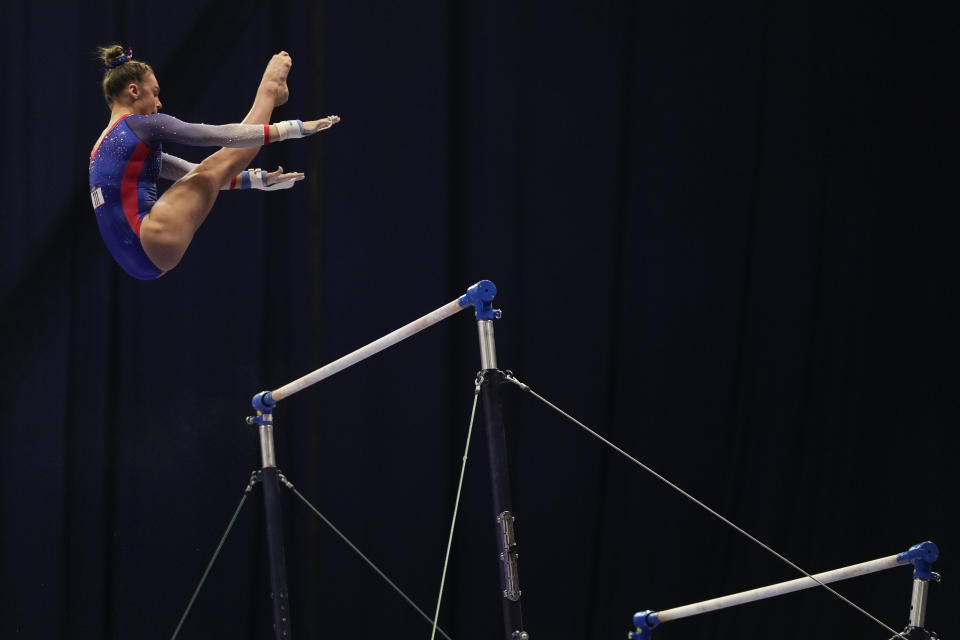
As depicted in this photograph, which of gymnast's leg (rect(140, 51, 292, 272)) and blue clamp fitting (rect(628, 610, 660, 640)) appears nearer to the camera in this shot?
blue clamp fitting (rect(628, 610, 660, 640))

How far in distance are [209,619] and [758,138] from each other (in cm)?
336

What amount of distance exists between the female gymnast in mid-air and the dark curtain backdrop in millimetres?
1193

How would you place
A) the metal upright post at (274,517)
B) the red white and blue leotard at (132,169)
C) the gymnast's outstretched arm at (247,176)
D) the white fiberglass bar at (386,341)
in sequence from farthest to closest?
1. the gymnast's outstretched arm at (247,176)
2. the metal upright post at (274,517)
3. the red white and blue leotard at (132,169)
4. the white fiberglass bar at (386,341)

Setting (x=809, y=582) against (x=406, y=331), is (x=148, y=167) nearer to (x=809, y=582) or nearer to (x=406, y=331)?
(x=406, y=331)

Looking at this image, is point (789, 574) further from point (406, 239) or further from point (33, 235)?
point (33, 235)

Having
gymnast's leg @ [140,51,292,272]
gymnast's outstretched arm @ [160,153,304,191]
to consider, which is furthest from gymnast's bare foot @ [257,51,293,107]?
gymnast's outstretched arm @ [160,153,304,191]

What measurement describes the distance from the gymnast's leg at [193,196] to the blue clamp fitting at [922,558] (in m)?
2.21

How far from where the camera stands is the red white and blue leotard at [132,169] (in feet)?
10.2

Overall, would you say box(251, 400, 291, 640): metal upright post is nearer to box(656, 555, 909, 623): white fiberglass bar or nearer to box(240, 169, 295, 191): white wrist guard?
box(240, 169, 295, 191): white wrist guard

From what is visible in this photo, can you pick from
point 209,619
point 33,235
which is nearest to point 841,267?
point 209,619

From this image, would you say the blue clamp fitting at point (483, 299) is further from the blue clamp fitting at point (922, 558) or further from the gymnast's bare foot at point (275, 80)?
the blue clamp fitting at point (922, 558)

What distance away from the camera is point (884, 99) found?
17.1ft

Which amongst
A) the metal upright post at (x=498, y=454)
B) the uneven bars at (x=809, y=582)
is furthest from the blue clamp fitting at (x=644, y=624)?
the metal upright post at (x=498, y=454)

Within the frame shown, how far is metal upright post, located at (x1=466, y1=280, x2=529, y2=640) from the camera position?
2.75 metres
